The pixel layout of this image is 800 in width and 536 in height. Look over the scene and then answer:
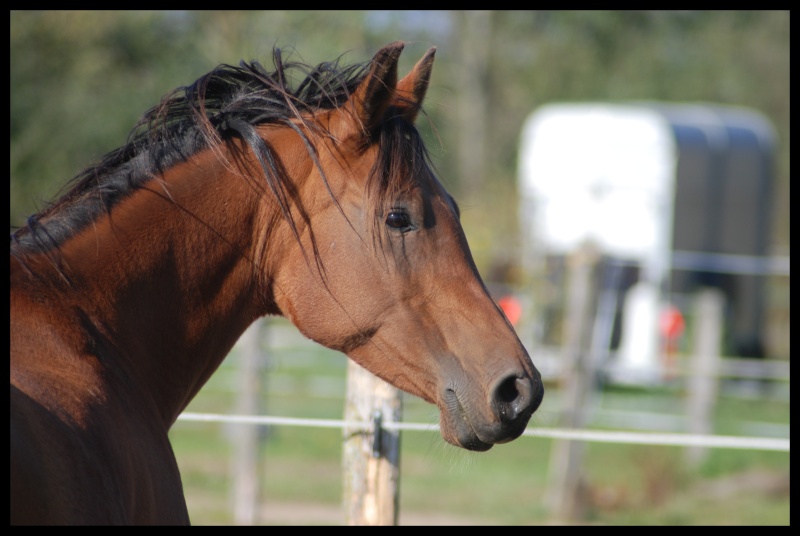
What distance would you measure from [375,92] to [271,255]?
53cm

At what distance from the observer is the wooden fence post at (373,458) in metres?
3.24

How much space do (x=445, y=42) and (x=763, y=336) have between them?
12190 millimetres

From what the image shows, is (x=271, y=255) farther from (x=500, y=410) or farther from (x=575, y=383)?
(x=575, y=383)

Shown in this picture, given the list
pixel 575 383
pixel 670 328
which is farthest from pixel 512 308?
pixel 575 383

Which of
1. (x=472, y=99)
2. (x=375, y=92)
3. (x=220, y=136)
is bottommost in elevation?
(x=220, y=136)

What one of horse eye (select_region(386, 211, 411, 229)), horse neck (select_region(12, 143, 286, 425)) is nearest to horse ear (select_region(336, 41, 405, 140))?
horse eye (select_region(386, 211, 411, 229))

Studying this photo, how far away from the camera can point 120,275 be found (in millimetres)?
2230

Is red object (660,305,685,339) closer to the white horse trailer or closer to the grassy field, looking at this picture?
the white horse trailer

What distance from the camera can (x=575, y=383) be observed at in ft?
25.0

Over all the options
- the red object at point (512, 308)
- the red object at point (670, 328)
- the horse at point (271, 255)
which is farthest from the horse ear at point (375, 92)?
the red object at point (670, 328)

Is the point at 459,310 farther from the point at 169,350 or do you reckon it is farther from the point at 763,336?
the point at 763,336

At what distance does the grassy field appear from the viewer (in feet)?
22.5

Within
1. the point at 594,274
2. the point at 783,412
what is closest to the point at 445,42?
the point at 783,412

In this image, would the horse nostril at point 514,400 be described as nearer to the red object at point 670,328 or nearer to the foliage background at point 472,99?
the foliage background at point 472,99
